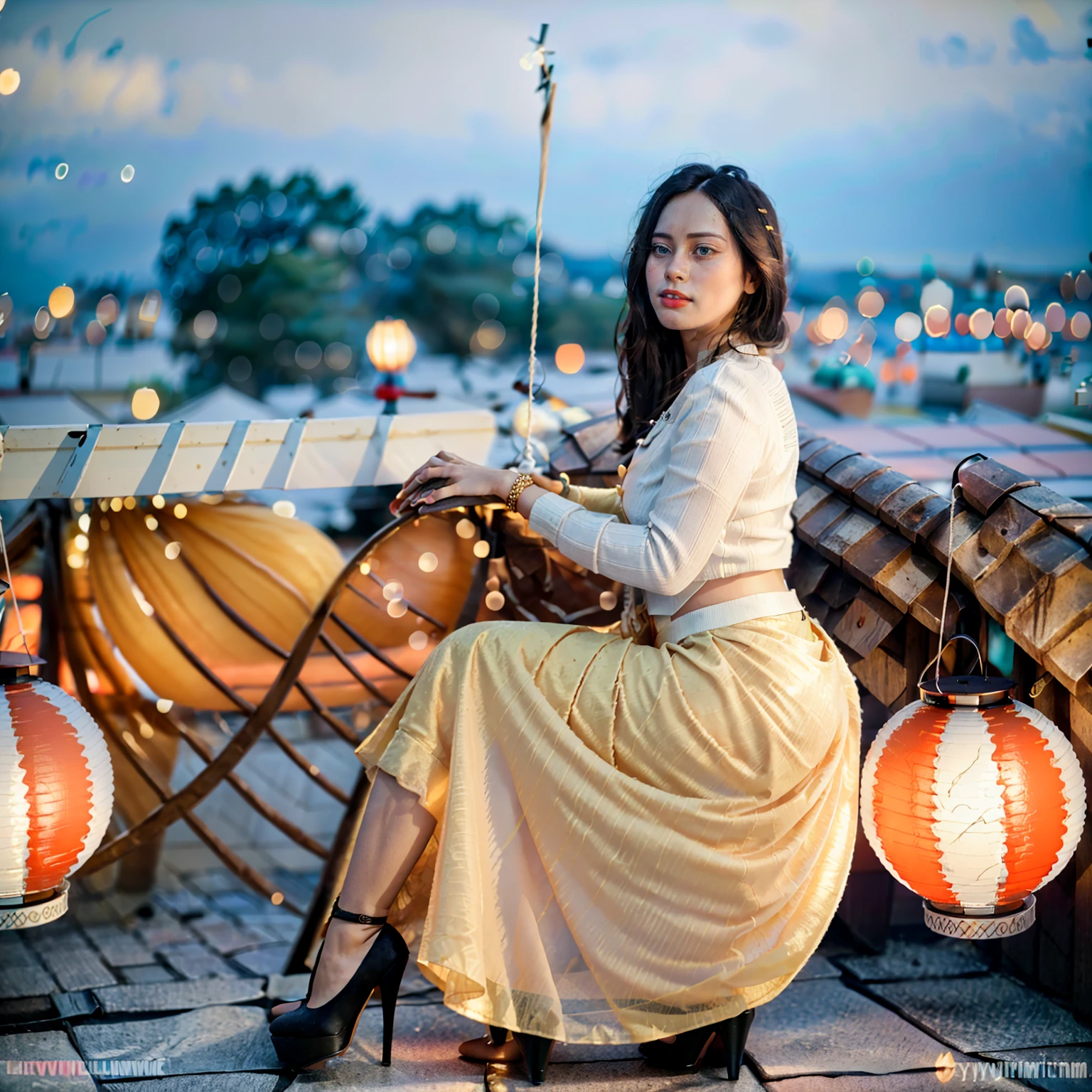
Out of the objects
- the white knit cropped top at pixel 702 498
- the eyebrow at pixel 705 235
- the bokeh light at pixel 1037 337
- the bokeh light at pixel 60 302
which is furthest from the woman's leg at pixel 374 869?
the bokeh light at pixel 1037 337

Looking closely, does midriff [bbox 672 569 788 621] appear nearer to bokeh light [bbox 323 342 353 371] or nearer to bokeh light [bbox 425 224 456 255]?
bokeh light [bbox 323 342 353 371]

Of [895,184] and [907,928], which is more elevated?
[895,184]

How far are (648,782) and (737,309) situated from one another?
27.6 inches

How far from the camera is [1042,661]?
4.70 feet

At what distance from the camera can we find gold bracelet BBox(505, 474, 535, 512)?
59.5 inches

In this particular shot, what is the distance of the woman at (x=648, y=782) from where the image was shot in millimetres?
1318

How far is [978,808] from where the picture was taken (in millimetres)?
1311

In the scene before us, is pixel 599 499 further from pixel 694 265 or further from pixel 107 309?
pixel 107 309

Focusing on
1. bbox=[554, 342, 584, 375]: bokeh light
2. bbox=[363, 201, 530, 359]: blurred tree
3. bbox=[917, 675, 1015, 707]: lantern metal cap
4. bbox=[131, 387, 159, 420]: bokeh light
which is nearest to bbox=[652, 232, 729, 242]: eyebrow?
bbox=[917, 675, 1015, 707]: lantern metal cap

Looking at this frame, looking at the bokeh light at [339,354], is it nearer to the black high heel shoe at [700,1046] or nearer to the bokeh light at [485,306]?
the bokeh light at [485,306]

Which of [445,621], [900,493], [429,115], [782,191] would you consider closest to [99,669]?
[445,621]

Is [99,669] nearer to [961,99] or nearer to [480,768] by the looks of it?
[480,768]

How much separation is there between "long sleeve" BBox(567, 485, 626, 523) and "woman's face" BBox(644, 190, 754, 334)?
1.01 feet

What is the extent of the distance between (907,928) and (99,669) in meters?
1.81
